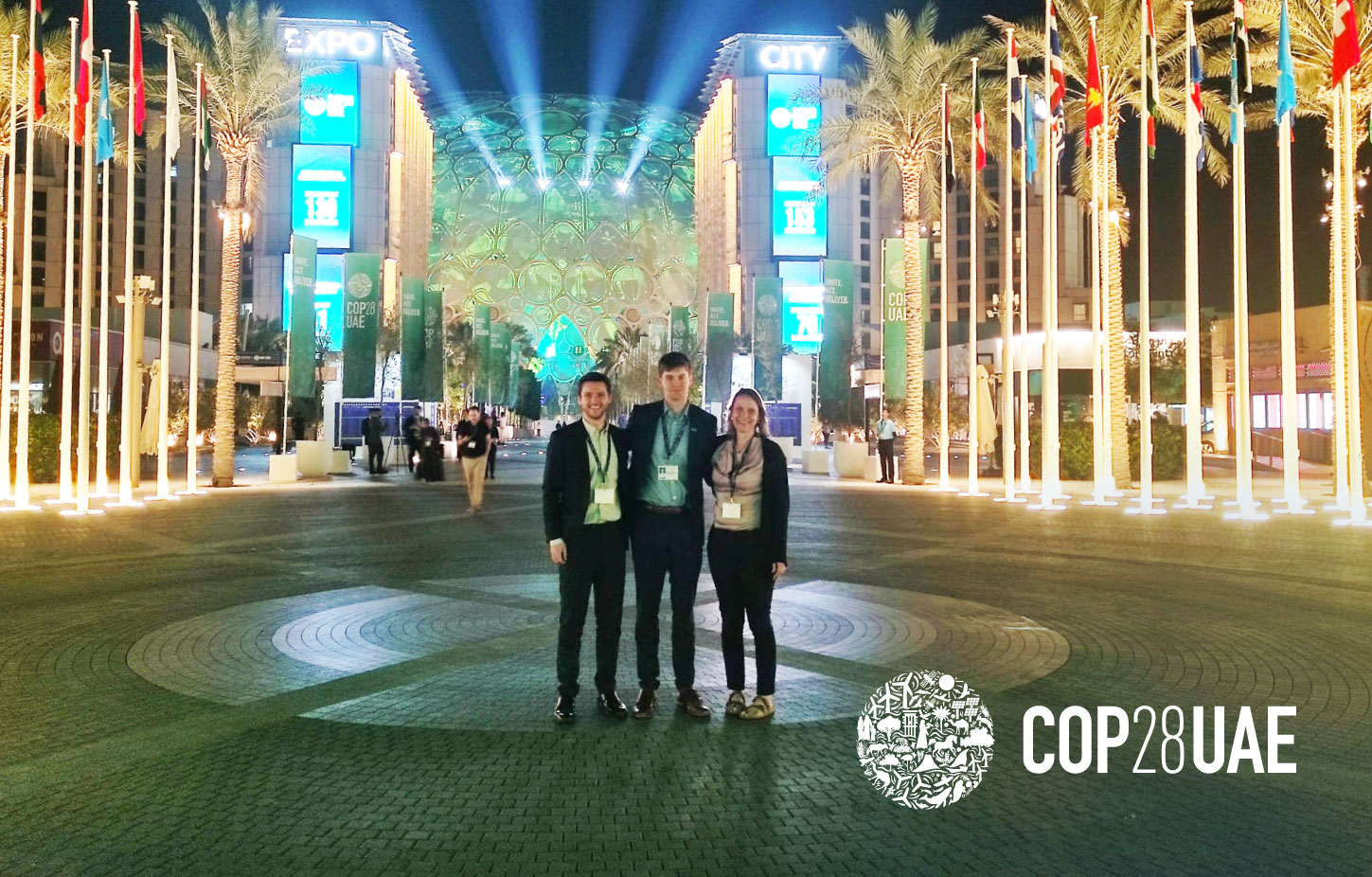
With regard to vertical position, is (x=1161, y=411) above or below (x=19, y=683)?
above

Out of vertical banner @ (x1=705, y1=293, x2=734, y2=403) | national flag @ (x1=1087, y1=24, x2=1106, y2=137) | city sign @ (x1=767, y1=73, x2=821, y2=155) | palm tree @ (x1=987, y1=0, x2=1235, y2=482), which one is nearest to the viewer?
national flag @ (x1=1087, y1=24, x2=1106, y2=137)

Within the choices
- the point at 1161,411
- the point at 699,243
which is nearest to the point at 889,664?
the point at 1161,411

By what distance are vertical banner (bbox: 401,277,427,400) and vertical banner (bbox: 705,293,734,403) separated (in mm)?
10602

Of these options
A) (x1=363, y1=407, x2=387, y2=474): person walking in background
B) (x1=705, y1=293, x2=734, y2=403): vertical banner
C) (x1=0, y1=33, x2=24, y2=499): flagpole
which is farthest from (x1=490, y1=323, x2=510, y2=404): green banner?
(x1=0, y1=33, x2=24, y2=499): flagpole

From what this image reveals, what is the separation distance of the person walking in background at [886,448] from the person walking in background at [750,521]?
→ 20799 millimetres

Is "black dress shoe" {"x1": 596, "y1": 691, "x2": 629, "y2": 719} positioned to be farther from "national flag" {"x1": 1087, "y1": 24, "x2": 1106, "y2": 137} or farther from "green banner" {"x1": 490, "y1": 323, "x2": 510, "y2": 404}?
"green banner" {"x1": 490, "y1": 323, "x2": 510, "y2": 404}

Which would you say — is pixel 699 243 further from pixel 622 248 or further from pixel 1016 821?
pixel 1016 821

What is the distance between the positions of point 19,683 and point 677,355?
4.29 metres

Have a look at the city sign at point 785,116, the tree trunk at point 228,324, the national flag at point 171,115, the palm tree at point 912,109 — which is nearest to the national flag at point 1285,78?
the palm tree at point 912,109

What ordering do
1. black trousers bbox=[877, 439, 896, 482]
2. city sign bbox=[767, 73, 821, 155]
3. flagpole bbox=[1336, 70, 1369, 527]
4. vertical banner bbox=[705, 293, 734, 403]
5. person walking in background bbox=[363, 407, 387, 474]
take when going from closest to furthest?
flagpole bbox=[1336, 70, 1369, 527] < black trousers bbox=[877, 439, 896, 482] < person walking in background bbox=[363, 407, 387, 474] < vertical banner bbox=[705, 293, 734, 403] < city sign bbox=[767, 73, 821, 155]

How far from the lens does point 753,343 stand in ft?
115

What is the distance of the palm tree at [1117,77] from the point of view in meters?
22.6

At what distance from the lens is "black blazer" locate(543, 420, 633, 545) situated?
17.6 feet

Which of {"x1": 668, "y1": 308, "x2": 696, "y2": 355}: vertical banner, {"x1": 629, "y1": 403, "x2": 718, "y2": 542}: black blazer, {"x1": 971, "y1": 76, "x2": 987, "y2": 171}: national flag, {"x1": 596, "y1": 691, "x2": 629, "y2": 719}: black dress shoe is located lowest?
{"x1": 596, "y1": 691, "x2": 629, "y2": 719}: black dress shoe
